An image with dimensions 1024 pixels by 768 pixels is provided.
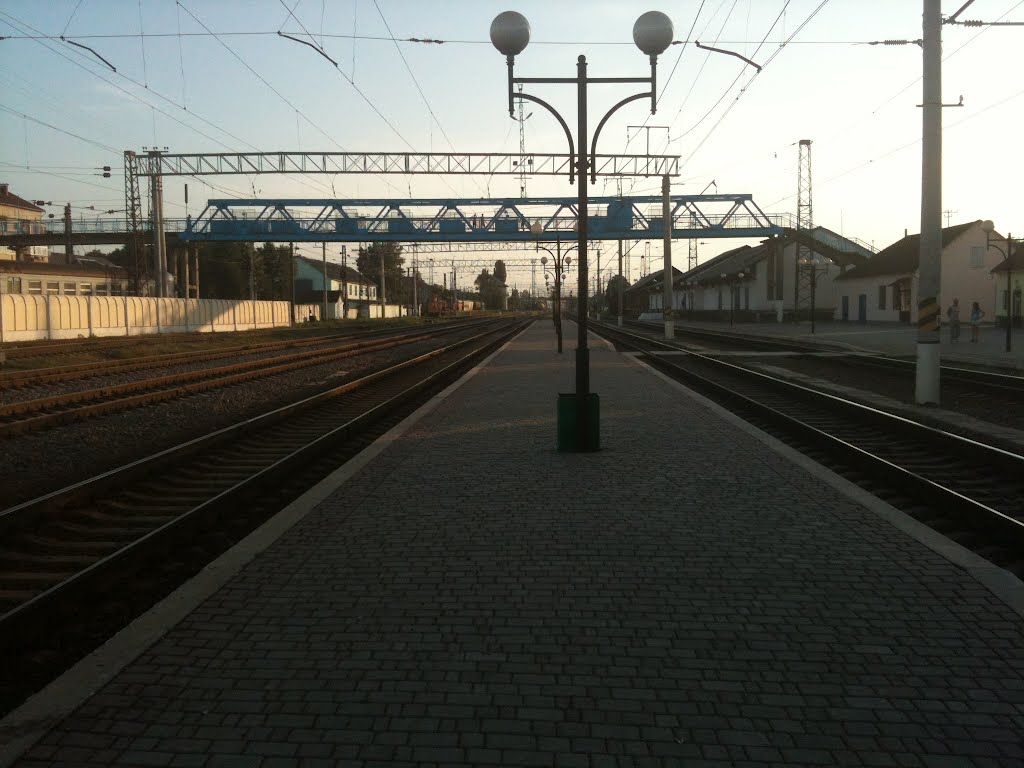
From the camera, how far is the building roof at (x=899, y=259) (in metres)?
50.6

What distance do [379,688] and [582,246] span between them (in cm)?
663

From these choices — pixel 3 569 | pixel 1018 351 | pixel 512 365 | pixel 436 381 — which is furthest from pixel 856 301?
pixel 3 569

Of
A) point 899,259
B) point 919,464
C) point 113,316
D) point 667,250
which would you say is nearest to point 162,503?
point 919,464

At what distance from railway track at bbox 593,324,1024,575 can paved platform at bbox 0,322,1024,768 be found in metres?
0.57

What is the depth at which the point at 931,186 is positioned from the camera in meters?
13.3

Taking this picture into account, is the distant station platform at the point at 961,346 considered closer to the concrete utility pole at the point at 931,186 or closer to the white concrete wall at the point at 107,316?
the concrete utility pole at the point at 931,186

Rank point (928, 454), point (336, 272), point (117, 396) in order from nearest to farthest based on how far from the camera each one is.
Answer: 1. point (928, 454)
2. point (117, 396)
3. point (336, 272)

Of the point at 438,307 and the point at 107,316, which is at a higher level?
the point at 438,307

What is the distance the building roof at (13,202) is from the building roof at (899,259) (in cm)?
7890

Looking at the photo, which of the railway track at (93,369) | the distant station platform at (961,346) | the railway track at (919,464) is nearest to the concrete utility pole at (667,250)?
the distant station platform at (961,346)

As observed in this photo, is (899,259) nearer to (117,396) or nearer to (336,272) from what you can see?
(117,396)

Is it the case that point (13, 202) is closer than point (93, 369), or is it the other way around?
point (93, 369)

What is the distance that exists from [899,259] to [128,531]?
2113 inches

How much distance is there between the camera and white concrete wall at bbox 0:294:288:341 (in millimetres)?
33812
